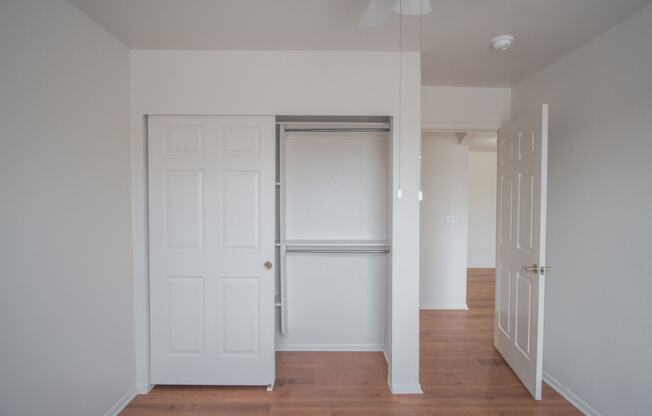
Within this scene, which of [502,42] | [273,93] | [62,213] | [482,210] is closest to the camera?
[62,213]

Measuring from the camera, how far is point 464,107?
121 inches

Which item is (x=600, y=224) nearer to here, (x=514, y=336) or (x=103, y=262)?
(x=514, y=336)

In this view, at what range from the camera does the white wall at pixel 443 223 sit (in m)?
4.36

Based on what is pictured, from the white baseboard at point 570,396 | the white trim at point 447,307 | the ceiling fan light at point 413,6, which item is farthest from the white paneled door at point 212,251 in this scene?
the white trim at point 447,307

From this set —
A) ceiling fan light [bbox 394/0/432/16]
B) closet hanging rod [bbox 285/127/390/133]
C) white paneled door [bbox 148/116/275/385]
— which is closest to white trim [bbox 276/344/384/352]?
white paneled door [bbox 148/116/275/385]

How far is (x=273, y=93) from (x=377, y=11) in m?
1.16

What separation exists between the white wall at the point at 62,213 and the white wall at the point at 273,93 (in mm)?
104

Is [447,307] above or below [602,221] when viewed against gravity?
below

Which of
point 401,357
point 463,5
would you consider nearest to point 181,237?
point 401,357

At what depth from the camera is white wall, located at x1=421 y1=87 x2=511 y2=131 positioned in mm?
3057

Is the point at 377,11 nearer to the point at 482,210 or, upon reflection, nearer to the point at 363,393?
the point at 363,393

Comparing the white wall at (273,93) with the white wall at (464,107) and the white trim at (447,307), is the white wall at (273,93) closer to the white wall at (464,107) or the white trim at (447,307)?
the white wall at (464,107)

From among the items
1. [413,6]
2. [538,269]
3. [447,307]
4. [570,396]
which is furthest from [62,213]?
[447,307]

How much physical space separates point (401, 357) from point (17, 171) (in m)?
2.57
